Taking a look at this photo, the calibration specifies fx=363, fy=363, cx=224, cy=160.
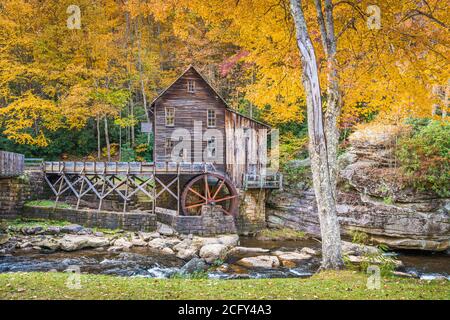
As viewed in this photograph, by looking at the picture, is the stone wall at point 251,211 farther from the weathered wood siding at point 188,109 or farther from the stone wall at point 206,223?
the weathered wood siding at point 188,109

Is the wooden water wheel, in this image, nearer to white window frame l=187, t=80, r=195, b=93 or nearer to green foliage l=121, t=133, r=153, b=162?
white window frame l=187, t=80, r=195, b=93

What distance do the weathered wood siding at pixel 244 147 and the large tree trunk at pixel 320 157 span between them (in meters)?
14.9

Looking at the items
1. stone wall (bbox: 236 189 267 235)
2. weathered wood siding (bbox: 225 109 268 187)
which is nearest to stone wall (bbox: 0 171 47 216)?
weathered wood siding (bbox: 225 109 268 187)

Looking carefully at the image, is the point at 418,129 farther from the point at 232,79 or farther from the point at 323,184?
the point at 232,79

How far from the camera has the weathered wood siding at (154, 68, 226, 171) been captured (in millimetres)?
23062

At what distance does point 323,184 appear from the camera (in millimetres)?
7980

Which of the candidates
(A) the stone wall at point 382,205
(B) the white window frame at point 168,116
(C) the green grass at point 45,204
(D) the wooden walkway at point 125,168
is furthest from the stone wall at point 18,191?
(A) the stone wall at point 382,205

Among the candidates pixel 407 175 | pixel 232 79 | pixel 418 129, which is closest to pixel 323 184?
pixel 407 175

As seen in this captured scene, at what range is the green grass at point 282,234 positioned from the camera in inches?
760

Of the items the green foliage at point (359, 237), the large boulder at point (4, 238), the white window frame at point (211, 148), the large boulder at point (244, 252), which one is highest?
the white window frame at point (211, 148)

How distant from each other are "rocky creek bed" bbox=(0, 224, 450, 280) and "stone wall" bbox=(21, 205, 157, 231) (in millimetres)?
752

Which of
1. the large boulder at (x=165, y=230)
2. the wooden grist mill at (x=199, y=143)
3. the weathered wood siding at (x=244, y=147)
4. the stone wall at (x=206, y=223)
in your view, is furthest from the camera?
the weathered wood siding at (x=244, y=147)

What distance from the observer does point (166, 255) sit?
49.4 feet
